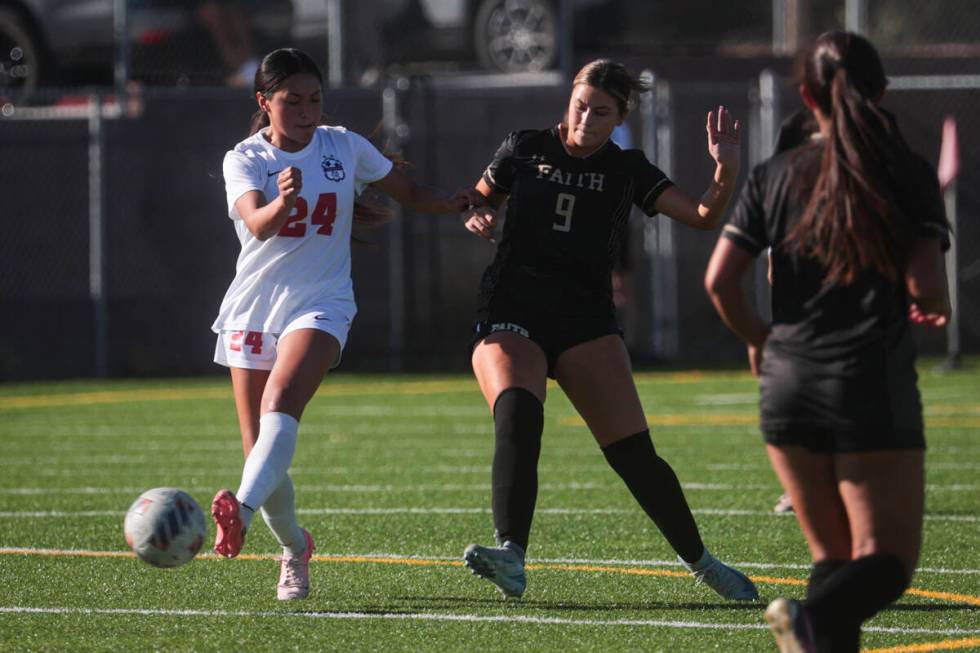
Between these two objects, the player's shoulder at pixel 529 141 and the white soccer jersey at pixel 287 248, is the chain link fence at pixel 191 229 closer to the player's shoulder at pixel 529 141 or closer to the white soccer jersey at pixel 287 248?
the player's shoulder at pixel 529 141

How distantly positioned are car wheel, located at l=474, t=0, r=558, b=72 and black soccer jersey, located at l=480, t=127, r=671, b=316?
41.8 ft

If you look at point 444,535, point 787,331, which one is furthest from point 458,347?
point 787,331

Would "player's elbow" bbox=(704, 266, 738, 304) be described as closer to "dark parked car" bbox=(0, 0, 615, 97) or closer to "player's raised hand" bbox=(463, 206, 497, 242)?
"player's raised hand" bbox=(463, 206, 497, 242)

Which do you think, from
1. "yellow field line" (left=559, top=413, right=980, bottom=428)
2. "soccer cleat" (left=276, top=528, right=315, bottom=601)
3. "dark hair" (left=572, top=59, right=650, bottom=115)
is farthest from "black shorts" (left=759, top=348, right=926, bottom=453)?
"yellow field line" (left=559, top=413, right=980, bottom=428)

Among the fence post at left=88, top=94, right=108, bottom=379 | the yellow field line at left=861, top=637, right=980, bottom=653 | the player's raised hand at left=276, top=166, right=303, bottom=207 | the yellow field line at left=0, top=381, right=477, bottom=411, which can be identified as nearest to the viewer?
the yellow field line at left=861, top=637, right=980, bottom=653

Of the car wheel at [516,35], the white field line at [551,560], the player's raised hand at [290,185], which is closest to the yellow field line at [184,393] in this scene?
the car wheel at [516,35]

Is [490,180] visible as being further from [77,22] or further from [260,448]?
[77,22]

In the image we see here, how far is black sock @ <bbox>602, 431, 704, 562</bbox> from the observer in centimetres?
646

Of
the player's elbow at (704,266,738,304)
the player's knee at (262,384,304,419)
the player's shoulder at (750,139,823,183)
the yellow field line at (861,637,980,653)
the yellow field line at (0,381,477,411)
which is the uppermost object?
the player's shoulder at (750,139,823,183)

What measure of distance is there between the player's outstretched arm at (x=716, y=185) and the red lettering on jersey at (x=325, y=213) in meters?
1.21

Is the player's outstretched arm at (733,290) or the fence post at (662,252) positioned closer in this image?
the player's outstretched arm at (733,290)

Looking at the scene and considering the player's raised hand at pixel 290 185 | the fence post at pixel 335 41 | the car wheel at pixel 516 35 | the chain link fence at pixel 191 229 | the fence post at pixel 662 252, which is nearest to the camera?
the player's raised hand at pixel 290 185

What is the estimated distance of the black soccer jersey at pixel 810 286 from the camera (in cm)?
446

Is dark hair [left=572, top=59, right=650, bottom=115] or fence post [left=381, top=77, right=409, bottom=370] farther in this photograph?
fence post [left=381, top=77, right=409, bottom=370]
